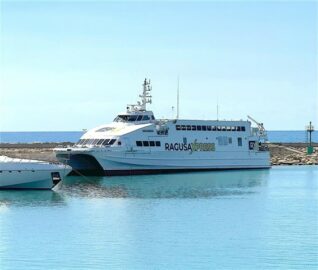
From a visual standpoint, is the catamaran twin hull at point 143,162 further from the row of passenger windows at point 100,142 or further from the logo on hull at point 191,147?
the row of passenger windows at point 100,142

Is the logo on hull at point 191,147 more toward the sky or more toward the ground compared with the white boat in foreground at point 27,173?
more toward the sky

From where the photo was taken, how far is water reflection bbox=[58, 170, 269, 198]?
44.9m

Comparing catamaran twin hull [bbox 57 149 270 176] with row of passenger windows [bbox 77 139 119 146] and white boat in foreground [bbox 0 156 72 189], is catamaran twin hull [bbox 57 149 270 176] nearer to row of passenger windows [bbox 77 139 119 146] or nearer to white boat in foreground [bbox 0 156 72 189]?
row of passenger windows [bbox 77 139 119 146]

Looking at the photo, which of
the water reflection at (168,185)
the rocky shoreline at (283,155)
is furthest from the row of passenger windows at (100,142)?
the rocky shoreline at (283,155)

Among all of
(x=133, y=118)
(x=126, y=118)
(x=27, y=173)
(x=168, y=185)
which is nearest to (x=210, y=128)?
(x=133, y=118)

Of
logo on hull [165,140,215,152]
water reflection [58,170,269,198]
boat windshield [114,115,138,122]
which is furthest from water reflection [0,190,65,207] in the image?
logo on hull [165,140,215,152]

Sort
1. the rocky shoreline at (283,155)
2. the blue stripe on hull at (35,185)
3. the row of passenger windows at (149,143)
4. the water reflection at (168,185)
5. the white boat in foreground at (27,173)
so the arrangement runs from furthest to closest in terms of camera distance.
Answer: the rocky shoreline at (283,155), the row of passenger windows at (149,143), the blue stripe on hull at (35,185), the water reflection at (168,185), the white boat in foreground at (27,173)

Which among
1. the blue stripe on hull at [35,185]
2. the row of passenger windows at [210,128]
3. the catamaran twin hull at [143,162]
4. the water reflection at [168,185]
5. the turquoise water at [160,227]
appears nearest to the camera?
the turquoise water at [160,227]

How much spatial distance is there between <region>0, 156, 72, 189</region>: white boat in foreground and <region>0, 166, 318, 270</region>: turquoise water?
924 mm

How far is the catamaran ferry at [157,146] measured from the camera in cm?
5784

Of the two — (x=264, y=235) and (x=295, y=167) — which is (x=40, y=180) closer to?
(x=264, y=235)

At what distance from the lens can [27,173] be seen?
44.9m

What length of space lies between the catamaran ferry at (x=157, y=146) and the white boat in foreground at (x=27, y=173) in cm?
841

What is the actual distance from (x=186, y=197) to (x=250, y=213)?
23.8 ft
